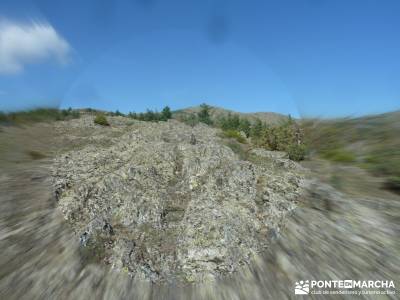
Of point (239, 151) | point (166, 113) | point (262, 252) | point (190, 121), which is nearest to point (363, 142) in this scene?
point (262, 252)

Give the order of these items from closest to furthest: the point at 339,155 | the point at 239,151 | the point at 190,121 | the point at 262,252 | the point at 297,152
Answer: the point at 262,252 → the point at 339,155 → the point at 297,152 → the point at 239,151 → the point at 190,121

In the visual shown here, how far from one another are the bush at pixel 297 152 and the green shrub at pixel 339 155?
272 inches

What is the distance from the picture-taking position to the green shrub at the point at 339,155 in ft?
46.4

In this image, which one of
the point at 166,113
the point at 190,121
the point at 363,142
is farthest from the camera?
the point at 166,113

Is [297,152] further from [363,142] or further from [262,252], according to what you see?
[262,252]

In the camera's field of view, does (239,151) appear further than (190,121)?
No

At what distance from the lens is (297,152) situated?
939 inches

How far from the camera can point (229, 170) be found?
1717cm

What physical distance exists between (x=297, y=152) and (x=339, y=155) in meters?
9.12

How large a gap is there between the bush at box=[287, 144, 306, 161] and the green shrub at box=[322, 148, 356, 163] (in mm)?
6906

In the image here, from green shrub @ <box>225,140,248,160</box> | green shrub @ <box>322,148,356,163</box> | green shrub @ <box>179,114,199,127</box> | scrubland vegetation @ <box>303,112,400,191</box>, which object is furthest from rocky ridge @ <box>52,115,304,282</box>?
green shrub @ <box>179,114,199,127</box>

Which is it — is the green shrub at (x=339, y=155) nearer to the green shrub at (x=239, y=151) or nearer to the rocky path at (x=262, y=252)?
the rocky path at (x=262, y=252)

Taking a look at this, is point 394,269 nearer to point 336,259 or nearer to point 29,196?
point 336,259

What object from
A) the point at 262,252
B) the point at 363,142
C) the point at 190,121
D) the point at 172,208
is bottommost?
the point at 262,252
